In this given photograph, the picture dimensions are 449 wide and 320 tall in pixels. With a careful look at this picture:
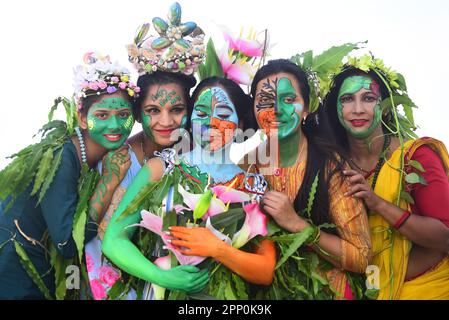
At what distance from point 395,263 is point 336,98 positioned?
1370mm

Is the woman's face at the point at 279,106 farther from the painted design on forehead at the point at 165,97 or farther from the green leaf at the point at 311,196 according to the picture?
the painted design on forehead at the point at 165,97

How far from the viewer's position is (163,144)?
14.6 ft

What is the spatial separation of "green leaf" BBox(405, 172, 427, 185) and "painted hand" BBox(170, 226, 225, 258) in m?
Result: 1.49

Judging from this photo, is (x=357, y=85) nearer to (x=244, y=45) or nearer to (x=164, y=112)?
(x=244, y=45)

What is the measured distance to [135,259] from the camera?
380 cm

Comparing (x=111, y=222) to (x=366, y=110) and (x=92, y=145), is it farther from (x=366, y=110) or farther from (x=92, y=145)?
(x=366, y=110)

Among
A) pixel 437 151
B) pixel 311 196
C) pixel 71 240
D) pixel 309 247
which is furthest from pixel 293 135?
pixel 71 240

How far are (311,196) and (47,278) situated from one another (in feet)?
6.84

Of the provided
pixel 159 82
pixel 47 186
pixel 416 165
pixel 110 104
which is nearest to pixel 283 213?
pixel 416 165

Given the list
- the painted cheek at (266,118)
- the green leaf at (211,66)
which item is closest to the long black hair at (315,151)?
the painted cheek at (266,118)

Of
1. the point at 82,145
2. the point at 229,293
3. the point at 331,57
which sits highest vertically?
the point at 331,57

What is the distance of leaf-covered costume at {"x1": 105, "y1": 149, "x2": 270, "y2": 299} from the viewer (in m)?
3.89

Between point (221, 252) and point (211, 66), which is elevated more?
point (211, 66)

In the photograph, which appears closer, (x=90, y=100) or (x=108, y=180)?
(x=108, y=180)
